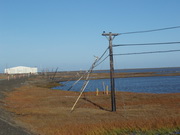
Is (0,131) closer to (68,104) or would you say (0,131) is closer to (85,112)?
(85,112)

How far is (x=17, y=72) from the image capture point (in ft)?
500

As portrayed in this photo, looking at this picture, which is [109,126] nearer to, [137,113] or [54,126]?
[54,126]

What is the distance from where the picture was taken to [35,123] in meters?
18.5

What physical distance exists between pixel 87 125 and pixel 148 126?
372cm

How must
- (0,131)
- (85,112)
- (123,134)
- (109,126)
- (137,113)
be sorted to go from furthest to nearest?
(85,112) → (137,113) → (109,126) → (123,134) → (0,131)

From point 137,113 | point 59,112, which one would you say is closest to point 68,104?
point 59,112

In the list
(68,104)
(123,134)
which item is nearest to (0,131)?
(123,134)

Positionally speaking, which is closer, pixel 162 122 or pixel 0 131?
pixel 0 131

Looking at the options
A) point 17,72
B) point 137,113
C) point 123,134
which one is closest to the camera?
point 123,134

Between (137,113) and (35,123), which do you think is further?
(137,113)

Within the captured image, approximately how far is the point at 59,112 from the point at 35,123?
17.0 ft

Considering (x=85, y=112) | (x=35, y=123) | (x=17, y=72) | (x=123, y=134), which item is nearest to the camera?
(x=123, y=134)

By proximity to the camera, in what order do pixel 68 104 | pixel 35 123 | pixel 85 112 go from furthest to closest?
pixel 68 104, pixel 85 112, pixel 35 123

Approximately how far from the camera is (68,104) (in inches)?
1150
